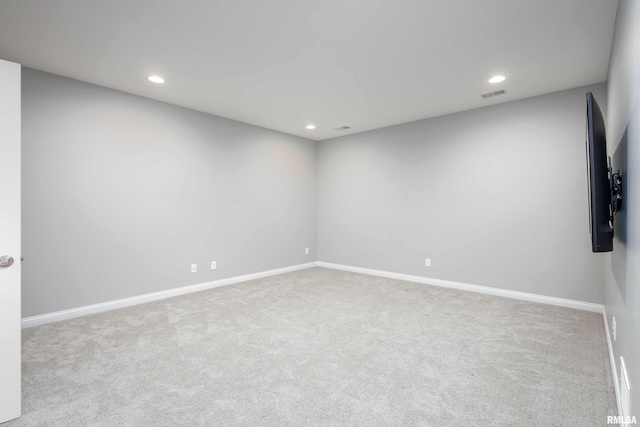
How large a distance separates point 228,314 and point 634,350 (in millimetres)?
3357

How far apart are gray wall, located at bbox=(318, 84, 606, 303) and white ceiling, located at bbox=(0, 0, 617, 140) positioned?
0.52 m

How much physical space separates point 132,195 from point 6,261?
7.52ft

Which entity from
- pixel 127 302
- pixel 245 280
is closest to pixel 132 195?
pixel 127 302

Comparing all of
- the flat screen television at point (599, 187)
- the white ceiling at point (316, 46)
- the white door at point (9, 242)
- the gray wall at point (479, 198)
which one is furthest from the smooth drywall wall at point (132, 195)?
the flat screen television at point (599, 187)

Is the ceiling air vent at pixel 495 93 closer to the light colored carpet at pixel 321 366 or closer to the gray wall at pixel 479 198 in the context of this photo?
the gray wall at pixel 479 198

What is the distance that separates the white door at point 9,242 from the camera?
183 cm

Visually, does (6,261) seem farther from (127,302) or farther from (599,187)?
(599,187)

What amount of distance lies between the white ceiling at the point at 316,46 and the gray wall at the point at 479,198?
0.52 metres

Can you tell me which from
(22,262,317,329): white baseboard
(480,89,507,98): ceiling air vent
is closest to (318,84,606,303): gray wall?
(480,89,507,98): ceiling air vent

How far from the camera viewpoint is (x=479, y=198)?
4.55 m

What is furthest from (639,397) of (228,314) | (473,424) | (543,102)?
(543,102)

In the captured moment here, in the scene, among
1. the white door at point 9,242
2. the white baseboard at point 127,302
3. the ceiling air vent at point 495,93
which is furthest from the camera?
the ceiling air vent at point 495,93

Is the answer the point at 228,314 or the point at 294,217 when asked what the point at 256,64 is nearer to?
the point at 228,314
